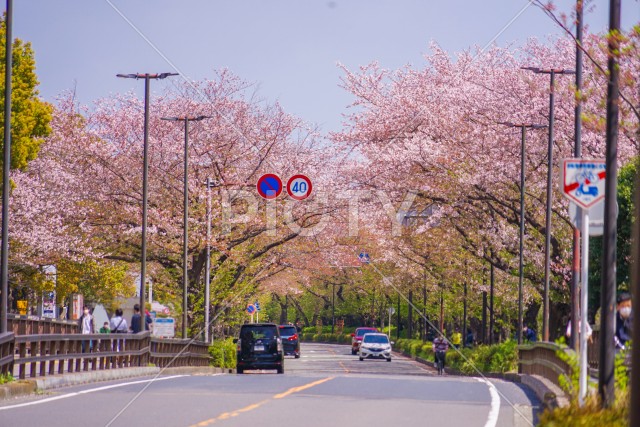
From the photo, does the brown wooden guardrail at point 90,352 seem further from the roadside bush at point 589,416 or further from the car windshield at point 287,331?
the car windshield at point 287,331

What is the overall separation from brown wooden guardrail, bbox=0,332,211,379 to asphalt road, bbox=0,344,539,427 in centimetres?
90

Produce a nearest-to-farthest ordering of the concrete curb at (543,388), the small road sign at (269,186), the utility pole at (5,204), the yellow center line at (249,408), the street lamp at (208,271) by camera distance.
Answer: the yellow center line at (249,408) → the concrete curb at (543,388) → the utility pole at (5,204) → the street lamp at (208,271) → the small road sign at (269,186)

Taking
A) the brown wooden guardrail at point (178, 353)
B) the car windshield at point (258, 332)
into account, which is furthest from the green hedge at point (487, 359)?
the brown wooden guardrail at point (178, 353)

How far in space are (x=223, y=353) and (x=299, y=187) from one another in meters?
7.68

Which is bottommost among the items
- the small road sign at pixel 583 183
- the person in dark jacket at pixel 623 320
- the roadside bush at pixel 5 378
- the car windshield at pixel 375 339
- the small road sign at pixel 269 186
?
the car windshield at pixel 375 339

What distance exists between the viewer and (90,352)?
79.8 ft

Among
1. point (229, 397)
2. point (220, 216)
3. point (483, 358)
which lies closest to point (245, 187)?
point (220, 216)

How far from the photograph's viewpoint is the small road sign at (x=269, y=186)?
152ft

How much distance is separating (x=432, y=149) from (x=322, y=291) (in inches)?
3159

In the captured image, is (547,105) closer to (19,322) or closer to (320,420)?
(19,322)

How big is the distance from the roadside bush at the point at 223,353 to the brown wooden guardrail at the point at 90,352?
4.85ft

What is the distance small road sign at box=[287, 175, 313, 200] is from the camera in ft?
154

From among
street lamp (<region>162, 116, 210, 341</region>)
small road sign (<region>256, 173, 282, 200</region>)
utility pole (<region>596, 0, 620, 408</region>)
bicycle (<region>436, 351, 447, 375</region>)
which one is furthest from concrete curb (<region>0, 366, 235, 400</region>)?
bicycle (<region>436, 351, 447, 375</region>)

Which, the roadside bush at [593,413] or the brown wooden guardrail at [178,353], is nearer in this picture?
the roadside bush at [593,413]
